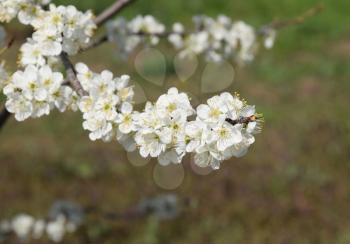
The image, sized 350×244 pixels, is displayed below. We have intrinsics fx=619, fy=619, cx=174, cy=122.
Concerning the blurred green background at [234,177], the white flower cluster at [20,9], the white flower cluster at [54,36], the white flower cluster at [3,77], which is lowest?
the blurred green background at [234,177]

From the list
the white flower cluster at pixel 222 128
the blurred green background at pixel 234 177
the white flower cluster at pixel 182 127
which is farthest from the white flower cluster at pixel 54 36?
the blurred green background at pixel 234 177

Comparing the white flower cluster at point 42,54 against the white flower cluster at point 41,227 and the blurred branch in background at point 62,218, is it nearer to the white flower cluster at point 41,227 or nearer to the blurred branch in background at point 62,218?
the blurred branch in background at point 62,218

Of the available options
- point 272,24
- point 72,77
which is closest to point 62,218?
point 272,24

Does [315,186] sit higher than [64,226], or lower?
lower

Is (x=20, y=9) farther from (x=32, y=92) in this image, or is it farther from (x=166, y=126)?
(x=166, y=126)

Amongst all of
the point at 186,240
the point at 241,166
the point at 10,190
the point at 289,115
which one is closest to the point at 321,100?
the point at 289,115

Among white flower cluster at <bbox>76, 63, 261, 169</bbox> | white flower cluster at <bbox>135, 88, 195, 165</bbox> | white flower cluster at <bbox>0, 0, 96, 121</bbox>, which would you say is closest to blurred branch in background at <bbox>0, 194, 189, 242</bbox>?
white flower cluster at <bbox>0, 0, 96, 121</bbox>

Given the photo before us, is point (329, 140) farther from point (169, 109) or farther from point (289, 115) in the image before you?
point (169, 109)
